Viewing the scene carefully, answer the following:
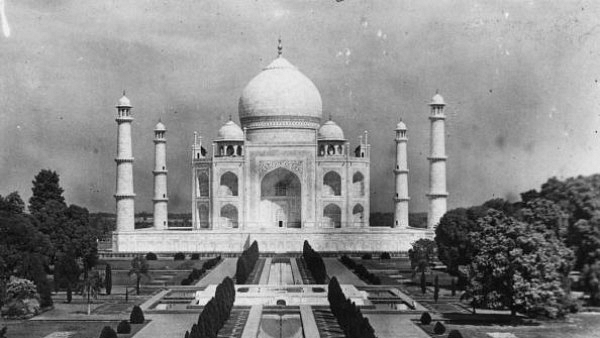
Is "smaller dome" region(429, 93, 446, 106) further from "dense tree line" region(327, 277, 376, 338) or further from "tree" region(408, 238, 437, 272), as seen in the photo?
"dense tree line" region(327, 277, 376, 338)

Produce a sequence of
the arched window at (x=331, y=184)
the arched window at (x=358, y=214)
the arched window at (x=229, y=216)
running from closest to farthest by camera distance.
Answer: the arched window at (x=229, y=216), the arched window at (x=358, y=214), the arched window at (x=331, y=184)

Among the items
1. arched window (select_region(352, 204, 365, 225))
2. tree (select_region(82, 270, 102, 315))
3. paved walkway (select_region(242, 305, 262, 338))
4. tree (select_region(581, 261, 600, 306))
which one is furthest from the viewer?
arched window (select_region(352, 204, 365, 225))

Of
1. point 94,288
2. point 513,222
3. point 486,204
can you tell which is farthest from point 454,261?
point 94,288

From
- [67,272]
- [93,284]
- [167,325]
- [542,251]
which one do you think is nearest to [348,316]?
[167,325]

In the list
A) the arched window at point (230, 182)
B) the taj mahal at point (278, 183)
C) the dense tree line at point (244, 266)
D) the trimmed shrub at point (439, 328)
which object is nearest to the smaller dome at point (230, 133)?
the taj mahal at point (278, 183)

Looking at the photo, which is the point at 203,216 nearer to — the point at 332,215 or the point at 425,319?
the point at 332,215

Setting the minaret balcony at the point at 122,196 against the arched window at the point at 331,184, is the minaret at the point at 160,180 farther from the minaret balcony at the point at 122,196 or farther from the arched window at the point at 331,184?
the arched window at the point at 331,184

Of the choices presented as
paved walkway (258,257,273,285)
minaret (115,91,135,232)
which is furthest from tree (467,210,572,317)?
minaret (115,91,135,232)
